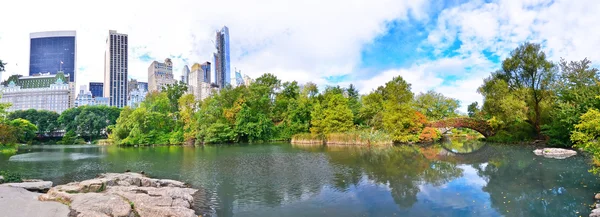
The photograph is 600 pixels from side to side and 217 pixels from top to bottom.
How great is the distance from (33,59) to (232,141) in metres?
175

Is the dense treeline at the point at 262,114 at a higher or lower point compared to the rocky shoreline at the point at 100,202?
higher

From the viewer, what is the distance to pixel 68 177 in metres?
15.5

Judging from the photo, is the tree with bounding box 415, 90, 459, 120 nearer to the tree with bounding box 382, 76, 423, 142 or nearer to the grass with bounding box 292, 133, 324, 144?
the tree with bounding box 382, 76, 423, 142

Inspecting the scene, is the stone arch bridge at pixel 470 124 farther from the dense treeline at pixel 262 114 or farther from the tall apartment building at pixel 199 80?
the tall apartment building at pixel 199 80

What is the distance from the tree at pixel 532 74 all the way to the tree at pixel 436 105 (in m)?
20.1

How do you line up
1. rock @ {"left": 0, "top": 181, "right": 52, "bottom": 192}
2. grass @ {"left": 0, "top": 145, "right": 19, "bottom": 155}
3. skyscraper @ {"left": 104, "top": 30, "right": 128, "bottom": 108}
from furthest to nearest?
skyscraper @ {"left": 104, "top": 30, "right": 128, "bottom": 108}
grass @ {"left": 0, "top": 145, "right": 19, "bottom": 155}
rock @ {"left": 0, "top": 181, "right": 52, "bottom": 192}

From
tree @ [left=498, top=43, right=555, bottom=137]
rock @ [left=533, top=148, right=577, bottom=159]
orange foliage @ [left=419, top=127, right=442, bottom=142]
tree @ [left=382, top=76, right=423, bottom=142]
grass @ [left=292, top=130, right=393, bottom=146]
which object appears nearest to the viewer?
rock @ [left=533, top=148, right=577, bottom=159]

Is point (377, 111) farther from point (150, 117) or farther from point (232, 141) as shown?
point (150, 117)

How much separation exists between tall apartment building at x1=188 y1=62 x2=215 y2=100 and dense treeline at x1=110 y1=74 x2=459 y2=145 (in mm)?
87165

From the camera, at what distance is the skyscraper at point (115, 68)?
164 m

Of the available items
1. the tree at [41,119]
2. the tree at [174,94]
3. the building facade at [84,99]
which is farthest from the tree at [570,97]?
the building facade at [84,99]

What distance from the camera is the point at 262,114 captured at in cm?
4547

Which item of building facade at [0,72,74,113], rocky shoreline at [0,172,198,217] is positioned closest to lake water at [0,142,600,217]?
rocky shoreline at [0,172,198,217]

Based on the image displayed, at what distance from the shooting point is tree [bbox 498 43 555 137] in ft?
93.6
